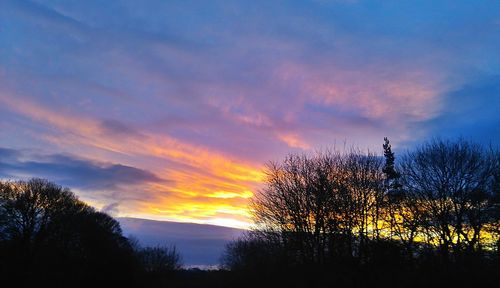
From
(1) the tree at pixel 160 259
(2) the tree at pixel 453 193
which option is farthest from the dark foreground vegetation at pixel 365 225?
(1) the tree at pixel 160 259

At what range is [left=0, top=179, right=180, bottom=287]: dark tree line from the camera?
4800 centimetres

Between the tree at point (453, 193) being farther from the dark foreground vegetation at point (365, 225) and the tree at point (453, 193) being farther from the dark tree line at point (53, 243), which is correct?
the dark tree line at point (53, 243)

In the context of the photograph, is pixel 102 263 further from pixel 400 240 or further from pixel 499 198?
pixel 499 198

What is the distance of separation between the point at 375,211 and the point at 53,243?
39.7m

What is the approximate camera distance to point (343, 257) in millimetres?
31219

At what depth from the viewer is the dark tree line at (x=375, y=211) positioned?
33281 mm

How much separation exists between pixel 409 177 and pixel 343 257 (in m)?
14.9

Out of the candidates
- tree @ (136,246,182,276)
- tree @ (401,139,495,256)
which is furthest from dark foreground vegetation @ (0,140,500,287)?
tree @ (136,246,182,276)

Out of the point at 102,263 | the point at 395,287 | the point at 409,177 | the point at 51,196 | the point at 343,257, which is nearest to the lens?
the point at 395,287

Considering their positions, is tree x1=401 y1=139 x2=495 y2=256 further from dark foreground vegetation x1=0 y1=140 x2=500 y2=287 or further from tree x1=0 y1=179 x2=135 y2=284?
tree x1=0 y1=179 x2=135 y2=284

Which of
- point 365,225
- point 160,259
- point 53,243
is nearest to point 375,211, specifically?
point 365,225

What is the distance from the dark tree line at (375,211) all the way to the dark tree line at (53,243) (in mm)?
24345

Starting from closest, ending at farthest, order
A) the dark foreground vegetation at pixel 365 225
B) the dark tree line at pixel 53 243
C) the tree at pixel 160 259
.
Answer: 1. the dark foreground vegetation at pixel 365 225
2. the dark tree line at pixel 53 243
3. the tree at pixel 160 259

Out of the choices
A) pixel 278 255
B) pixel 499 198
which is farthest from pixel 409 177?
pixel 278 255
